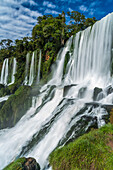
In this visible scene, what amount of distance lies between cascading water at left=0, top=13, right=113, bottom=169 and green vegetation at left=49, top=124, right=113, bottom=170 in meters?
1.20

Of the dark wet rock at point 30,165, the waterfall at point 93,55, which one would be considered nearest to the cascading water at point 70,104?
the waterfall at point 93,55

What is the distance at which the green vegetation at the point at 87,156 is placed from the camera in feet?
11.3

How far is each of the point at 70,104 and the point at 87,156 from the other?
153 inches

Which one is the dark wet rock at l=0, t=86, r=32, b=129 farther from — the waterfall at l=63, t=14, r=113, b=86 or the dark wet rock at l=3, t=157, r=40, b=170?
the dark wet rock at l=3, t=157, r=40, b=170

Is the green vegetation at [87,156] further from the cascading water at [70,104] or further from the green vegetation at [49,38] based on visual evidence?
the green vegetation at [49,38]

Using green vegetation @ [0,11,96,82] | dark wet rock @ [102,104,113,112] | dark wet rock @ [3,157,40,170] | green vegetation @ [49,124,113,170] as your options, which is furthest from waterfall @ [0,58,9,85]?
green vegetation @ [49,124,113,170]

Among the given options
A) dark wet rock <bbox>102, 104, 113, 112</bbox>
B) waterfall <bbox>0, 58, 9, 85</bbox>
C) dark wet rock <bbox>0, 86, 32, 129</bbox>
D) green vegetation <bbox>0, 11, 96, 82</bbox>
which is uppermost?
green vegetation <bbox>0, 11, 96, 82</bbox>

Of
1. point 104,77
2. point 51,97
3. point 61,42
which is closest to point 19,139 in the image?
point 51,97

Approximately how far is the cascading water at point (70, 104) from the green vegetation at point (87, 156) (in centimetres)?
120

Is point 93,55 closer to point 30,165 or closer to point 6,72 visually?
point 30,165

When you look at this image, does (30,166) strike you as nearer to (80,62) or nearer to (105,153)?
(105,153)

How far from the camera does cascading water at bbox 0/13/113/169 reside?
5812 millimetres

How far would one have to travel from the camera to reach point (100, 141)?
4133 millimetres

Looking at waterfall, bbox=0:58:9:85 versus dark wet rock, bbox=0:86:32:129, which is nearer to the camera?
dark wet rock, bbox=0:86:32:129
